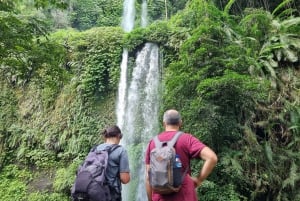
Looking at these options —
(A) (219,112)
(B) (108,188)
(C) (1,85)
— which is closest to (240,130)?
(A) (219,112)

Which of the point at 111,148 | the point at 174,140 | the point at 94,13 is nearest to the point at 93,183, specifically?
the point at 111,148

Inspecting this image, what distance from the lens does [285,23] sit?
8.83m

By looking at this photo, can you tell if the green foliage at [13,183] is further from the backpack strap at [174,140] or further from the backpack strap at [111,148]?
the backpack strap at [174,140]

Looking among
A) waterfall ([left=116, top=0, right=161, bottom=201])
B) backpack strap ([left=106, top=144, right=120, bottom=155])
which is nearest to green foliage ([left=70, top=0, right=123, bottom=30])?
waterfall ([left=116, top=0, right=161, bottom=201])

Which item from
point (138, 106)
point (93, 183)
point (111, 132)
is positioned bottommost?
point (93, 183)

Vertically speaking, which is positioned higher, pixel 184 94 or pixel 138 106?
pixel 184 94

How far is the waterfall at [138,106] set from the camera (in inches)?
354

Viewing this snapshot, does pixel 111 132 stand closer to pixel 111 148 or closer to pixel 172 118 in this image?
pixel 111 148

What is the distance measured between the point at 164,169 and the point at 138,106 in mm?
7092

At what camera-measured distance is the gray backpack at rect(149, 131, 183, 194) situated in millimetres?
2776

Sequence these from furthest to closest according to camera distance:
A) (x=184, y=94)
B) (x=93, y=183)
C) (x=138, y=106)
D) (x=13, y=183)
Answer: (x=13, y=183)
(x=138, y=106)
(x=184, y=94)
(x=93, y=183)

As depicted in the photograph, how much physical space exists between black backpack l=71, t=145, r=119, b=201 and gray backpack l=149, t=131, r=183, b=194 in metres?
0.53

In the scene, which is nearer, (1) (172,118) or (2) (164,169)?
(2) (164,169)

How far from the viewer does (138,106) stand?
988 centimetres
